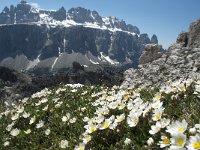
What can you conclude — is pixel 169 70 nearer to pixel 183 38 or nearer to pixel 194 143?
pixel 183 38

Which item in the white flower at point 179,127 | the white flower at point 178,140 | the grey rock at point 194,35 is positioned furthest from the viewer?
the grey rock at point 194,35

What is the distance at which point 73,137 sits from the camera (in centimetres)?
837

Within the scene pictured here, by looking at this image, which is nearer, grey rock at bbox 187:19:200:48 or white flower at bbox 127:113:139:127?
white flower at bbox 127:113:139:127

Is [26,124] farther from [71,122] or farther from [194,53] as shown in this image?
[194,53]

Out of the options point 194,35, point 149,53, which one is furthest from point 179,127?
point 149,53

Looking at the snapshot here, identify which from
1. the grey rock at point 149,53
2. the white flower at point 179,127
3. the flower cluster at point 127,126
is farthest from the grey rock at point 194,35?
the white flower at point 179,127

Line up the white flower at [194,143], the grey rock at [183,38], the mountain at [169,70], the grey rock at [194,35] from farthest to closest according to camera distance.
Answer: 1. the grey rock at [183,38]
2. the grey rock at [194,35]
3. the mountain at [169,70]
4. the white flower at [194,143]

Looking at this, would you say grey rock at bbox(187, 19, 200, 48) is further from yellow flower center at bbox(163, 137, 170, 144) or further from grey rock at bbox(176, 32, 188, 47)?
yellow flower center at bbox(163, 137, 170, 144)

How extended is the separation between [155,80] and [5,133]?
1037 cm

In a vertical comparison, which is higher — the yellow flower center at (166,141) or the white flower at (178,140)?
the white flower at (178,140)

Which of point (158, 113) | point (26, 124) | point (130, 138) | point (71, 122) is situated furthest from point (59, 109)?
point (158, 113)

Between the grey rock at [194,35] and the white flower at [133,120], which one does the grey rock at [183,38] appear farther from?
the white flower at [133,120]

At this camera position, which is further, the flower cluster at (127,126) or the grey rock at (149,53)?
the grey rock at (149,53)

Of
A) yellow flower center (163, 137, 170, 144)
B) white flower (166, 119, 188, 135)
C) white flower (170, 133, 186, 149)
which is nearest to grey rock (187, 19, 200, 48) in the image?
yellow flower center (163, 137, 170, 144)
